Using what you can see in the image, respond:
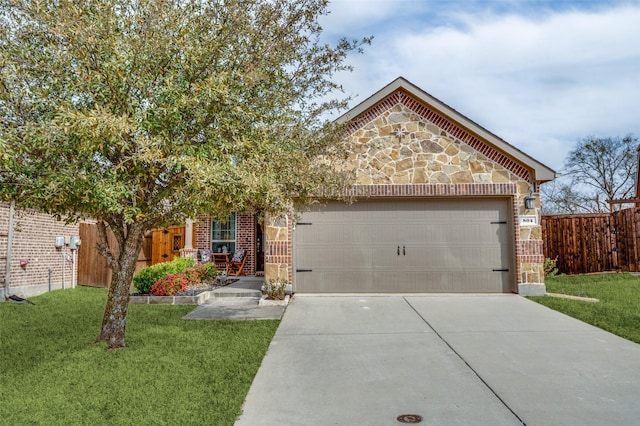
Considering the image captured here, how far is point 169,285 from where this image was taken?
9320 mm

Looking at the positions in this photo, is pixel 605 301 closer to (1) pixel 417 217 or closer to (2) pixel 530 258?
(2) pixel 530 258

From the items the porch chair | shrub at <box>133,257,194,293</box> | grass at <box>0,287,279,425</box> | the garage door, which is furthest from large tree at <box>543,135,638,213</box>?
grass at <box>0,287,279,425</box>

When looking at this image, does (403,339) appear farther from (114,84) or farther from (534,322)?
(114,84)

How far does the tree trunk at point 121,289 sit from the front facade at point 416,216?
4.25 meters

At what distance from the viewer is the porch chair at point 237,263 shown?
13.6 m

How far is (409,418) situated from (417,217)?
6.98m

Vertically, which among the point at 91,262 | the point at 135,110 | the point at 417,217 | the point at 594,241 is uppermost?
the point at 135,110

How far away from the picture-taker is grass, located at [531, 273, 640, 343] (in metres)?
6.65

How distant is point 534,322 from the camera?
686 cm

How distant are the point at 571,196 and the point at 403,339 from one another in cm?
2727

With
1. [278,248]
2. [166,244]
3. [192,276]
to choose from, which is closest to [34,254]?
[192,276]

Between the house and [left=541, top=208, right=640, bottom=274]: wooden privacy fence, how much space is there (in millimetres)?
3979

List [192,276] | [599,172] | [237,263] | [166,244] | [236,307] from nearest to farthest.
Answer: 1. [236,307]
2. [192,276]
3. [237,263]
4. [166,244]
5. [599,172]

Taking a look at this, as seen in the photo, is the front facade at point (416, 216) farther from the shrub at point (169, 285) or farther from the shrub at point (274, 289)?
the shrub at point (169, 285)
